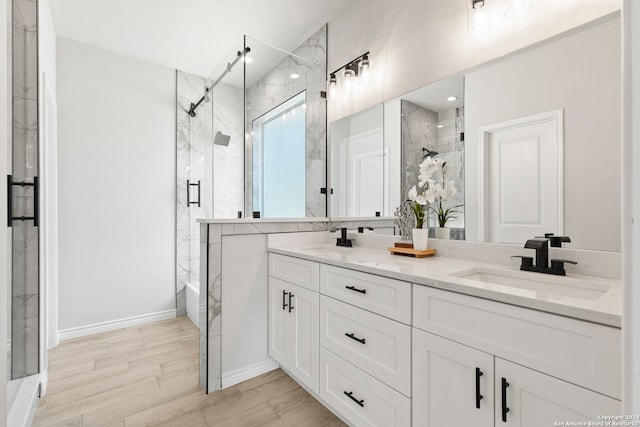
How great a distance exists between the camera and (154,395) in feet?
6.16

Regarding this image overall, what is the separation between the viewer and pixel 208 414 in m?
1.70

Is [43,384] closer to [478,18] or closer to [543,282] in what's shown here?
[543,282]

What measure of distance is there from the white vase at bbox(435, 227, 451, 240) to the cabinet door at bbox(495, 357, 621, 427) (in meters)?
0.89

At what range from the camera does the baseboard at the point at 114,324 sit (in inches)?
108

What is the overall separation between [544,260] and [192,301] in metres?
3.15

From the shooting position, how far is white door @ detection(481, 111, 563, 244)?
1.30 meters

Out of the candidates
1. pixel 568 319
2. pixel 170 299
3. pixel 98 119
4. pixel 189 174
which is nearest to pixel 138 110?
pixel 98 119

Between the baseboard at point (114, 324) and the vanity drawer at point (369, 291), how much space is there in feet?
8.03

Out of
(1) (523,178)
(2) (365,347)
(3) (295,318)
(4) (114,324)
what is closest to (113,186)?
(4) (114,324)

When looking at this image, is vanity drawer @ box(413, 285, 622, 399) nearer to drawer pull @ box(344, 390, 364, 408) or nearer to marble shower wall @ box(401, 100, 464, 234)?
drawer pull @ box(344, 390, 364, 408)

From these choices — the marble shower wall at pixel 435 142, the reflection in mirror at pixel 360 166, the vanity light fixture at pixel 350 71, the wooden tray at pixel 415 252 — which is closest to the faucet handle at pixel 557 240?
the marble shower wall at pixel 435 142

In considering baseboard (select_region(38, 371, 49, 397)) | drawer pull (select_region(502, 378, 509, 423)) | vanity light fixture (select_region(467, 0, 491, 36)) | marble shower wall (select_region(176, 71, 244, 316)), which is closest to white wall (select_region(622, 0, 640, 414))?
drawer pull (select_region(502, 378, 509, 423))

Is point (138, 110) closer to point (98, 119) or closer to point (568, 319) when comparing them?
point (98, 119)

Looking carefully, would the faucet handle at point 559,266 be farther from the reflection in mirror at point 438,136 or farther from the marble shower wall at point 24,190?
the marble shower wall at point 24,190
